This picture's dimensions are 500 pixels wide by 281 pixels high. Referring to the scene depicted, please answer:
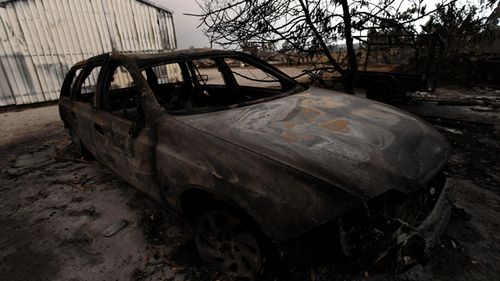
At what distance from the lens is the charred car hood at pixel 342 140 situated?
139cm

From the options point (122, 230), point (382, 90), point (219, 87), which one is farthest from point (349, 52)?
point (122, 230)

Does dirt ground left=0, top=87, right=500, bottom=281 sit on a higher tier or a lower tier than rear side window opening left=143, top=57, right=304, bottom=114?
lower

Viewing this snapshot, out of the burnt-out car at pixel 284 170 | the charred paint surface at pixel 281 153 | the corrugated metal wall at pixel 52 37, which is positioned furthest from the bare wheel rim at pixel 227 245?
the corrugated metal wall at pixel 52 37

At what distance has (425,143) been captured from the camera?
70.1 inches

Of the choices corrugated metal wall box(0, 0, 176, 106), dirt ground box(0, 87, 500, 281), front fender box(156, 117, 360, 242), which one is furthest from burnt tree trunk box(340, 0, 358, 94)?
corrugated metal wall box(0, 0, 176, 106)

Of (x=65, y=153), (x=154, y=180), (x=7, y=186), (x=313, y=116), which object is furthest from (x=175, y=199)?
(x=65, y=153)

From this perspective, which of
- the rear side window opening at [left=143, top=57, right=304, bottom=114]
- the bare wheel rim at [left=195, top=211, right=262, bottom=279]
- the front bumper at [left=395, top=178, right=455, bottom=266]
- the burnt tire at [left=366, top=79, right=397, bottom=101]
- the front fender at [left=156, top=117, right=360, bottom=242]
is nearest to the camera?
the front fender at [left=156, top=117, right=360, bottom=242]

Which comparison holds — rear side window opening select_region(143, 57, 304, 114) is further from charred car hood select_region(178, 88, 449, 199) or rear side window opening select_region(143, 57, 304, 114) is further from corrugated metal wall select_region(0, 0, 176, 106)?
corrugated metal wall select_region(0, 0, 176, 106)

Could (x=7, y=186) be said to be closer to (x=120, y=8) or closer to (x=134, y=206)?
(x=134, y=206)

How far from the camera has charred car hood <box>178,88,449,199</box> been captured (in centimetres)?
139

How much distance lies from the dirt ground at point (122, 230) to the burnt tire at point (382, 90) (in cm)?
316

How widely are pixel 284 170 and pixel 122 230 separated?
188cm

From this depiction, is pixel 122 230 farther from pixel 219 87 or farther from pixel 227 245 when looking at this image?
pixel 219 87

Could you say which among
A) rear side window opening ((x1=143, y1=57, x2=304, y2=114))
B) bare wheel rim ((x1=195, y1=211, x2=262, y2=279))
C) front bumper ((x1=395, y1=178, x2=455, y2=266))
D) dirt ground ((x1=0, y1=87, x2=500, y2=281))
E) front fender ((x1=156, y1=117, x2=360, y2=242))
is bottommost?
dirt ground ((x1=0, y1=87, x2=500, y2=281))
